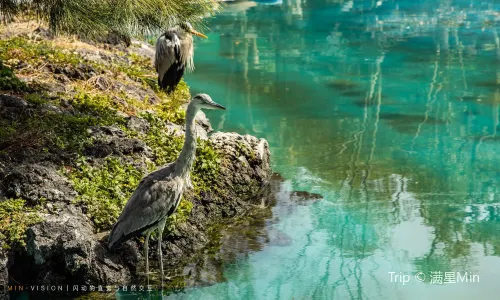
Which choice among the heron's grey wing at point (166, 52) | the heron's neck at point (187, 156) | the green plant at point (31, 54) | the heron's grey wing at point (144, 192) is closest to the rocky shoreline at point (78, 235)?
the heron's grey wing at point (144, 192)

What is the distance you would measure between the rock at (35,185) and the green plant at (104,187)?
11cm

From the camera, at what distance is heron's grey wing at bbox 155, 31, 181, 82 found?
9852 millimetres

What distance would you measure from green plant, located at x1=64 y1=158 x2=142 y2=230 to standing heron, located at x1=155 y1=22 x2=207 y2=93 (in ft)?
11.6

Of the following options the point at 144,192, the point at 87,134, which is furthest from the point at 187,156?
the point at 87,134

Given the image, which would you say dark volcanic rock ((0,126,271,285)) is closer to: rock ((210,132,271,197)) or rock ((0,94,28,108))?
rock ((210,132,271,197))

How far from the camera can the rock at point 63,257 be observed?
5273 millimetres

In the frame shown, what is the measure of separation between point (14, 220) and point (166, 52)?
482cm

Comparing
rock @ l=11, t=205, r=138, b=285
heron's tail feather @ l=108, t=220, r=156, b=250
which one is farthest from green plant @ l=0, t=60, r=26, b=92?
heron's tail feather @ l=108, t=220, r=156, b=250

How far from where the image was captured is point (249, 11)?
2248 centimetres

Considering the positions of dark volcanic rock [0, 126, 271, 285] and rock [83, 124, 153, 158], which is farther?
rock [83, 124, 153, 158]

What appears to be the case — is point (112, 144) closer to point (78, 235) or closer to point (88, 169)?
point (88, 169)

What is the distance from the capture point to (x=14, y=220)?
5.46m

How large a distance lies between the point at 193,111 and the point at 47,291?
165 centimetres

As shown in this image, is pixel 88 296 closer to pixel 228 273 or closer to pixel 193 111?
pixel 228 273
